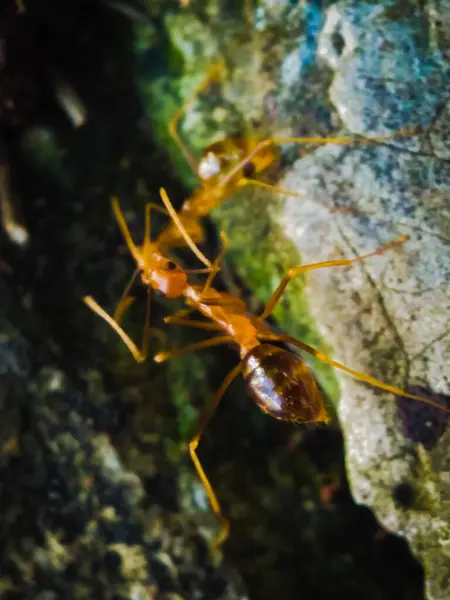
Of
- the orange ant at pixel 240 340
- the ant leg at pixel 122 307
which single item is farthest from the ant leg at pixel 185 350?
the ant leg at pixel 122 307

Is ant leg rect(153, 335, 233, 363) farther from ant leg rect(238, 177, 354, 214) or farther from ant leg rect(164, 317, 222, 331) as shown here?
ant leg rect(238, 177, 354, 214)

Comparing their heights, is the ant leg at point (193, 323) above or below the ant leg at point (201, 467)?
above

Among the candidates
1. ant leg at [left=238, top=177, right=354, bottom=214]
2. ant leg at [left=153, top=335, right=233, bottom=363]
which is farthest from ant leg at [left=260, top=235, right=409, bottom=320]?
ant leg at [left=153, top=335, right=233, bottom=363]

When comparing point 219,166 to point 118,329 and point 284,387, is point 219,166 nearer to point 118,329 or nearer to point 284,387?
point 118,329

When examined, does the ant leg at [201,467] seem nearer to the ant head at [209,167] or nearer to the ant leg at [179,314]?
the ant leg at [179,314]

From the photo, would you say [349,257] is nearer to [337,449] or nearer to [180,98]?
[337,449]

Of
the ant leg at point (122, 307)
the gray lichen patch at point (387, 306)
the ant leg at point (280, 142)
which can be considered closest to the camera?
the gray lichen patch at point (387, 306)
